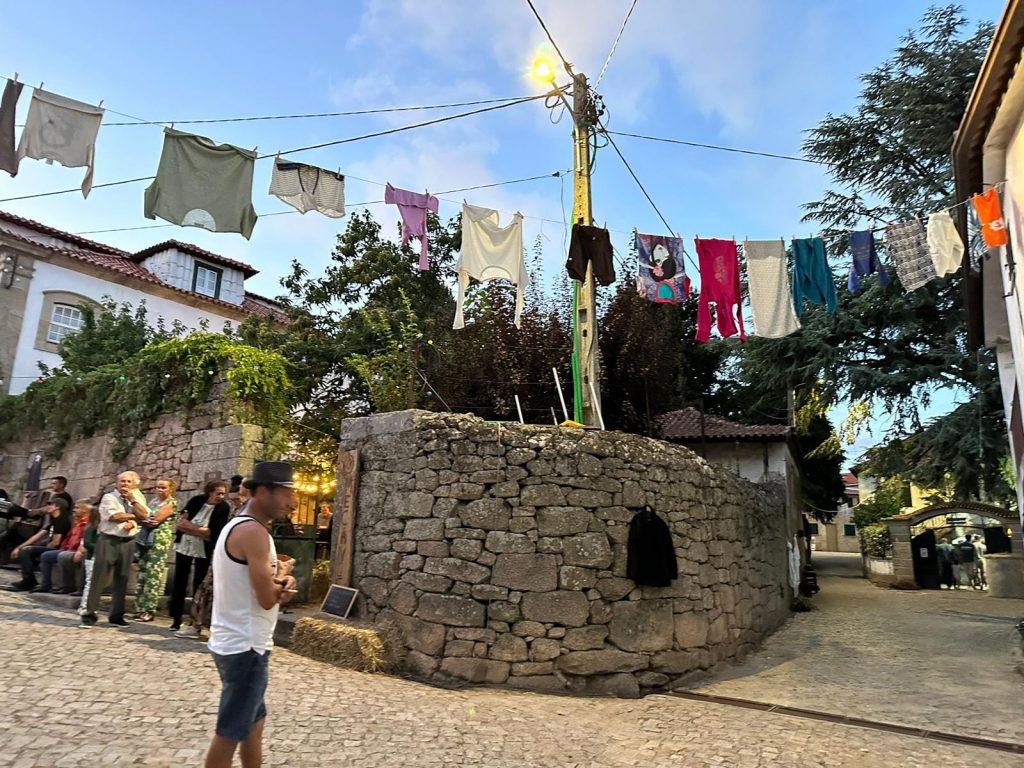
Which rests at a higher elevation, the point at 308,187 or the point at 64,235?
the point at 64,235

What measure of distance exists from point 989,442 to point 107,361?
61.4 ft

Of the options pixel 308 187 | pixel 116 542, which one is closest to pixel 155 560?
pixel 116 542

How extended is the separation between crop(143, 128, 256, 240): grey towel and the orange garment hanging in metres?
8.05

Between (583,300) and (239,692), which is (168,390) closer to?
(583,300)

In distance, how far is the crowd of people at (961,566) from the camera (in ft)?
56.0

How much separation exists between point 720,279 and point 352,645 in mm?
6463

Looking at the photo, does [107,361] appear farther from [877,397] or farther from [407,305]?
[877,397]

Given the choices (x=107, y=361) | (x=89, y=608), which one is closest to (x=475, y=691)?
(x=89, y=608)

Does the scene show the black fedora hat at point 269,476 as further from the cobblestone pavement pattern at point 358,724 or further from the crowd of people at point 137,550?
the crowd of people at point 137,550

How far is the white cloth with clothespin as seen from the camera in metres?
6.90

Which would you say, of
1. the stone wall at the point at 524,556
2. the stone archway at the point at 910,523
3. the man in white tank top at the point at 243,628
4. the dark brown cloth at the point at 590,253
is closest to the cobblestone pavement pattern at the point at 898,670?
the stone wall at the point at 524,556

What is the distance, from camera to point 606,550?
6656 millimetres

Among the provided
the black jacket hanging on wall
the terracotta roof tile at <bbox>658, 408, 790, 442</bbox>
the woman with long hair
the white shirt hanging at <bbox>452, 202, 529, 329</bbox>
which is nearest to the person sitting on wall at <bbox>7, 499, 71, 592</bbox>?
the woman with long hair

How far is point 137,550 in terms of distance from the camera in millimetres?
7520
